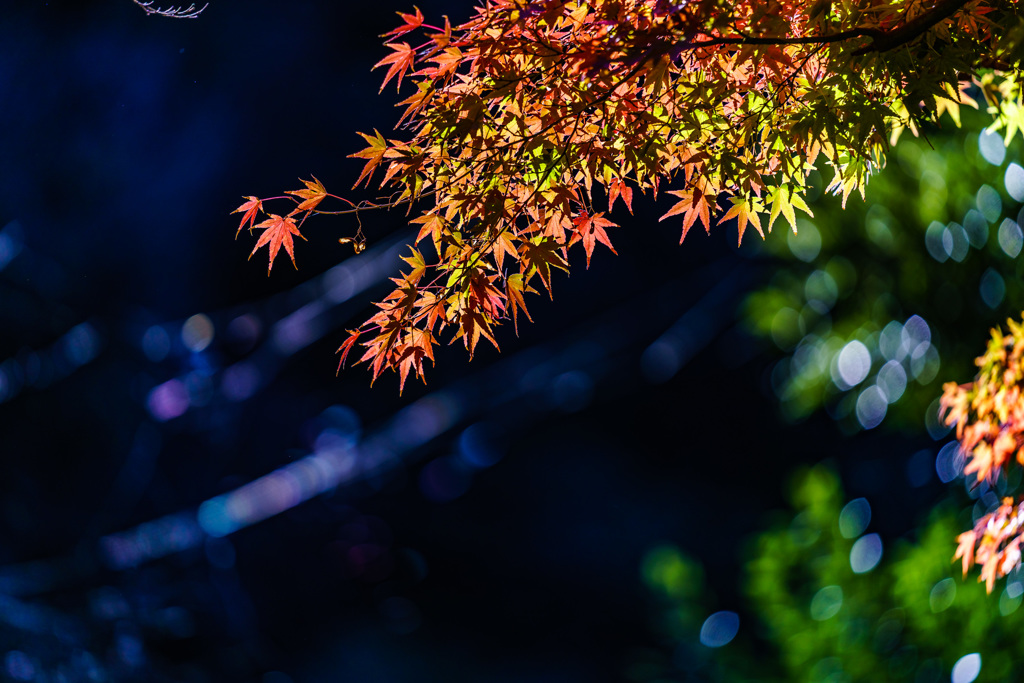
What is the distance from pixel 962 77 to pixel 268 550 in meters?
3.70

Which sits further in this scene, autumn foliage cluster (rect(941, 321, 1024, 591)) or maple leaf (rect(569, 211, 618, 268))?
autumn foliage cluster (rect(941, 321, 1024, 591))

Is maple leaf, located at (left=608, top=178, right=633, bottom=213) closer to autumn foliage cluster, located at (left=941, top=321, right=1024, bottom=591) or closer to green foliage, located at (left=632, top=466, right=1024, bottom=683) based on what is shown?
autumn foliage cluster, located at (left=941, top=321, right=1024, bottom=591)

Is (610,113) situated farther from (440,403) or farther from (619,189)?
(440,403)

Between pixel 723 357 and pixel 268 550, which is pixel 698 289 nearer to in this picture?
pixel 723 357

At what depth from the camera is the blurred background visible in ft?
11.9

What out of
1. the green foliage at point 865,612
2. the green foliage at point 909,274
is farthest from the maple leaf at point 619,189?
the green foliage at point 909,274

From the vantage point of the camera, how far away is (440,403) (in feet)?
12.6

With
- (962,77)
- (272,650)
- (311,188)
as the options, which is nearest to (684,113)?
(311,188)

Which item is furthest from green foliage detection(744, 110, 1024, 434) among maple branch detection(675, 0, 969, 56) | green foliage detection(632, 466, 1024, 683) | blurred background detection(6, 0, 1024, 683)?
maple branch detection(675, 0, 969, 56)

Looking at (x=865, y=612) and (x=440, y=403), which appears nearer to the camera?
(x=865, y=612)

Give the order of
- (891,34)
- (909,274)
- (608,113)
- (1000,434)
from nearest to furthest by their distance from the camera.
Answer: (891,34) < (608,113) < (1000,434) < (909,274)

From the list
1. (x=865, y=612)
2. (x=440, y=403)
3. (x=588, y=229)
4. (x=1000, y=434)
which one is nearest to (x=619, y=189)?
(x=588, y=229)

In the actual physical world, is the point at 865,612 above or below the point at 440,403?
below

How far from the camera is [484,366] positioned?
3.86m
